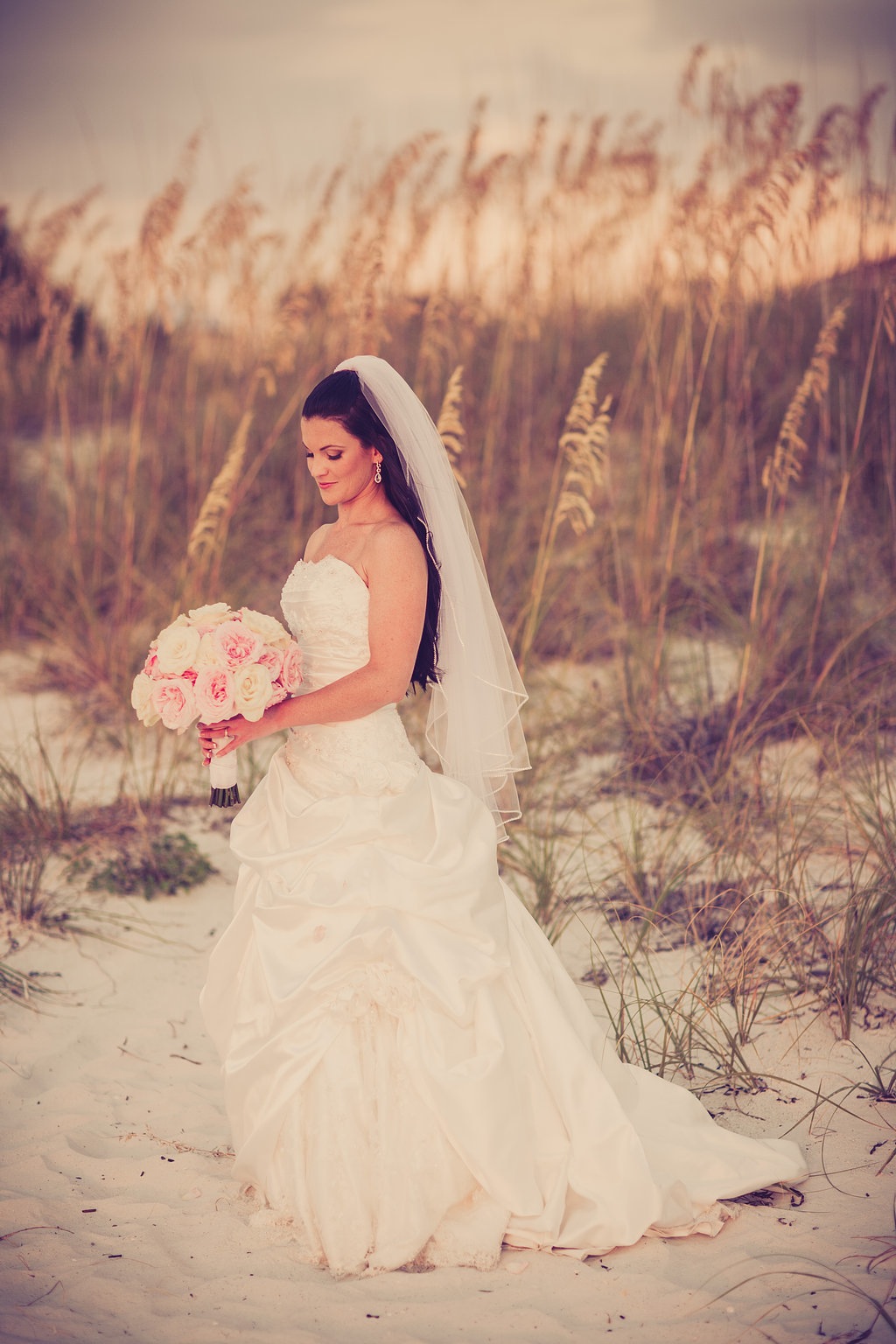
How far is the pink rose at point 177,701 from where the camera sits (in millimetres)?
2447

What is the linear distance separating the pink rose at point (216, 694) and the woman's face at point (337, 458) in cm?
52

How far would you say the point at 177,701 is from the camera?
2.46 meters

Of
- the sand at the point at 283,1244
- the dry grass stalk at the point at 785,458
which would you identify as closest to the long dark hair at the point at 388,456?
the sand at the point at 283,1244

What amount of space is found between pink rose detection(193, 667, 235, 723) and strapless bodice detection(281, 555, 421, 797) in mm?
295

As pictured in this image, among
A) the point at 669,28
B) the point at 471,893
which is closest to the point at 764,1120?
the point at 471,893

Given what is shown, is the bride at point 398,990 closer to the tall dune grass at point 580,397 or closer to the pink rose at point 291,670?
the pink rose at point 291,670

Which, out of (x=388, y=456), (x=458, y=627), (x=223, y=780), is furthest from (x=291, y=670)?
(x=388, y=456)

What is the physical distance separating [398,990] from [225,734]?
0.75 m

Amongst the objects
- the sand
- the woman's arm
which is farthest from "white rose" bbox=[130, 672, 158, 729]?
the sand

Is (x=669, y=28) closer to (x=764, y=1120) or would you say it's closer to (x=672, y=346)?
(x=672, y=346)

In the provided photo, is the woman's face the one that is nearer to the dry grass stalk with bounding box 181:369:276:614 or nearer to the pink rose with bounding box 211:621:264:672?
the pink rose with bounding box 211:621:264:672

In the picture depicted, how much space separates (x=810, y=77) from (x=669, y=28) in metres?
1.29

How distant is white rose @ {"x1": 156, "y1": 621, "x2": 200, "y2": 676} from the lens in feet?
8.05

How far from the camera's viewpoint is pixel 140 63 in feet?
22.3
